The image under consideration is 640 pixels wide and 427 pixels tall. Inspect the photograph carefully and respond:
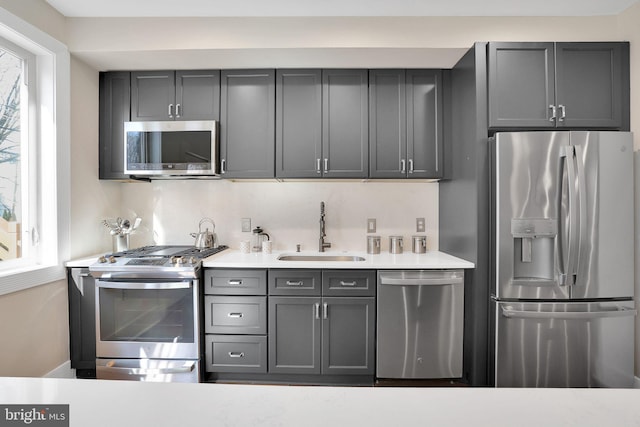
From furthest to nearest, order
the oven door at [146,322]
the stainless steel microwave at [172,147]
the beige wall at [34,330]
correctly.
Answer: the stainless steel microwave at [172,147], the oven door at [146,322], the beige wall at [34,330]

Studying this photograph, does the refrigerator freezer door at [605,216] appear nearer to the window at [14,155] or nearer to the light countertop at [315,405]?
the light countertop at [315,405]

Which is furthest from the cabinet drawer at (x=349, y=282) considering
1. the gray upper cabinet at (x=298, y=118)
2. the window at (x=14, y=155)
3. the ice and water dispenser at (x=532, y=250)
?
the window at (x=14, y=155)

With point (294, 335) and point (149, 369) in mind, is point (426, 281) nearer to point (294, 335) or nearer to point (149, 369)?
point (294, 335)

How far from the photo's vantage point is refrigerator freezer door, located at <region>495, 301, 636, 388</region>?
2.18 m

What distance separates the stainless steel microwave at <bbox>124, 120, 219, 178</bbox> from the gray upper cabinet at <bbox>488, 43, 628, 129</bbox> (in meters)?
2.12

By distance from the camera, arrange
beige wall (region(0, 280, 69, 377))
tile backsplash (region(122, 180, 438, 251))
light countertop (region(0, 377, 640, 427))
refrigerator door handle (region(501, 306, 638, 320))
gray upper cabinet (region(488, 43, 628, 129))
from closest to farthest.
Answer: light countertop (region(0, 377, 640, 427)), beige wall (region(0, 280, 69, 377)), refrigerator door handle (region(501, 306, 638, 320)), gray upper cabinet (region(488, 43, 628, 129)), tile backsplash (region(122, 180, 438, 251))

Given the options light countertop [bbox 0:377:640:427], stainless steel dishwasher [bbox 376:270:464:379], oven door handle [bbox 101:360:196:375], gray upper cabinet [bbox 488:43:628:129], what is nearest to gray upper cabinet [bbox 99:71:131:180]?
oven door handle [bbox 101:360:196:375]

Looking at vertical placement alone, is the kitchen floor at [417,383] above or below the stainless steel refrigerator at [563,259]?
below

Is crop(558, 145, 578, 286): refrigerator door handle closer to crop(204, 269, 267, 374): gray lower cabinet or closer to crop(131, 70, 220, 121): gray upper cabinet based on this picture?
crop(204, 269, 267, 374): gray lower cabinet

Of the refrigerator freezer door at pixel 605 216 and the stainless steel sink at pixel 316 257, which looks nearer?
the refrigerator freezer door at pixel 605 216

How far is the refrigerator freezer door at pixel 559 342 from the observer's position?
7.15 feet

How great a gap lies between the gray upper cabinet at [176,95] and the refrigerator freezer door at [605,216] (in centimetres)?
265

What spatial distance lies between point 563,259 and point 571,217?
0.27 meters

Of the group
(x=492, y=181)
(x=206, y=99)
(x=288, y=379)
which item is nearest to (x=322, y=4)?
(x=206, y=99)
